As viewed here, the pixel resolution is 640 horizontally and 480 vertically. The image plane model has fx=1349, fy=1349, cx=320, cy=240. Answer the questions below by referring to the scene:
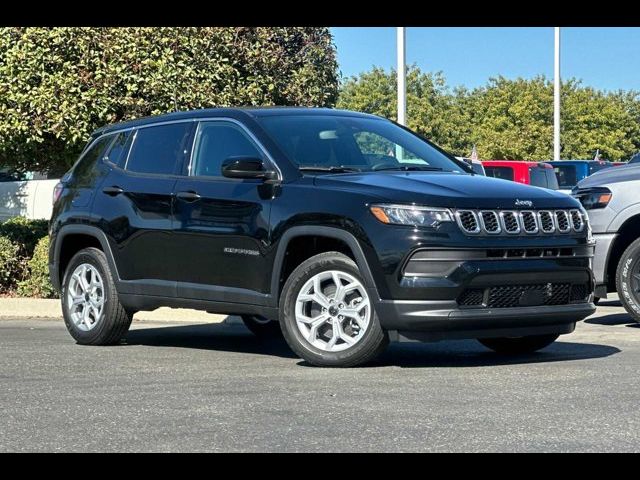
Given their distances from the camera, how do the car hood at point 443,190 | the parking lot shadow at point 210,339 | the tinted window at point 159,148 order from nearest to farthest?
1. the car hood at point 443,190
2. the tinted window at point 159,148
3. the parking lot shadow at point 210,339

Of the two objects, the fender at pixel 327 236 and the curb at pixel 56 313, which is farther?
the curb at pixel 56 313

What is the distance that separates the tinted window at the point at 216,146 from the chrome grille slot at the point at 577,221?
2282 mm

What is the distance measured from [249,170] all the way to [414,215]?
1.36 meters

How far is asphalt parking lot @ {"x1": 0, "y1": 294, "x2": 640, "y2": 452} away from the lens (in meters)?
6.11

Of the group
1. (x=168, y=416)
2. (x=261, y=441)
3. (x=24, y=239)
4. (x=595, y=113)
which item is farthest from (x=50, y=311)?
(x=595, y=113)

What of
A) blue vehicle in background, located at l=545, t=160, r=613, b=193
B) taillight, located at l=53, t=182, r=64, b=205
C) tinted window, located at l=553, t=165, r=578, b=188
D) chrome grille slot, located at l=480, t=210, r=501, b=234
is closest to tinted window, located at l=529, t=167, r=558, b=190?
blue vehicle in background, located at l=545, t=160, r=613, b=193

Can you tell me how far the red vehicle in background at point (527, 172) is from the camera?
2969 cm

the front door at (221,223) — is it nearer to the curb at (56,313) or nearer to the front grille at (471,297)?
the front grille at (471,297)

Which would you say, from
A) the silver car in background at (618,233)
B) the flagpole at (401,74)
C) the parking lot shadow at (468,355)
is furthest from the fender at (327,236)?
the flagpole at (401,74)

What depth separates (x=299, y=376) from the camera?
8312 millimetres

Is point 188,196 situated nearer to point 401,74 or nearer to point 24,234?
point 24,234

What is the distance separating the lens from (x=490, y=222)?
8.45 metres

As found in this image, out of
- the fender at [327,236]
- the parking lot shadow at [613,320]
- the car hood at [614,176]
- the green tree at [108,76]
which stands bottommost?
the parking lot shadow at [613,320]

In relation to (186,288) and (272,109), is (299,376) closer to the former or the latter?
(186,288)
